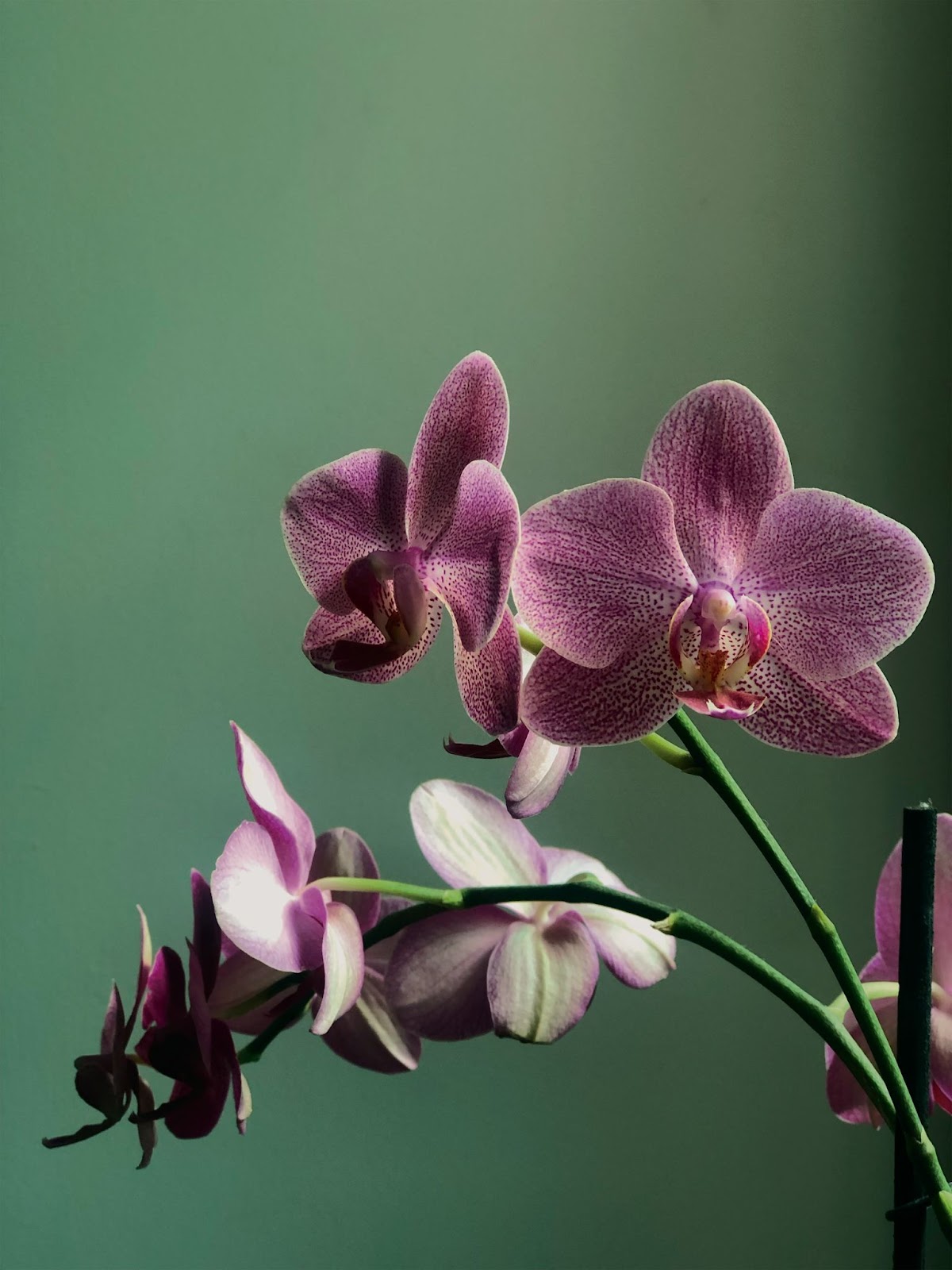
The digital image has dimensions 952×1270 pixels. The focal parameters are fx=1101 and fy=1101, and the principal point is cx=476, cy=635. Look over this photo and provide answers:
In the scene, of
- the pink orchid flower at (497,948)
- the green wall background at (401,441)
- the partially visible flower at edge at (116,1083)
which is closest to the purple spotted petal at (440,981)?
the pink orchid flower at (497,948)

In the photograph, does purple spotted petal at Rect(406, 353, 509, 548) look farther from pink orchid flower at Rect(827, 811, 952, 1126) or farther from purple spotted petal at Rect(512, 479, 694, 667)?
pink orchid flower at Rect(827, 811, 952, 1126)

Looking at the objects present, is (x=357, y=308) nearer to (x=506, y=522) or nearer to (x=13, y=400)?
(x=13, y=400)

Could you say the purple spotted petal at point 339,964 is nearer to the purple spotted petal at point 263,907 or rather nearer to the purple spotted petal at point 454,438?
the purple spotted petal at point 263,907

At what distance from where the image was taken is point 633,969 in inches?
20.9

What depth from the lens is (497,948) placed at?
1.60 ft

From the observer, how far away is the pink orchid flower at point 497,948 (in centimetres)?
48

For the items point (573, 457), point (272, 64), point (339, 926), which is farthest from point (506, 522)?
point (272, 64)

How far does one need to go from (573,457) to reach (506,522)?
0.58m

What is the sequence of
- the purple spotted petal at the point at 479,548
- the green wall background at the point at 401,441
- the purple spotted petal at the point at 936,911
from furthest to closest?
the green wall background at the point at 401,441 → the purple spotted petal at the point at 936,911 → the purple spotted petal at the point at 479,548

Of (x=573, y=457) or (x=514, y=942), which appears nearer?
(x=514, y=942)

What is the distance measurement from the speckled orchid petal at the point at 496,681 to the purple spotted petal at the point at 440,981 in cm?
15

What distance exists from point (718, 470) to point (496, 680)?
0.35ft

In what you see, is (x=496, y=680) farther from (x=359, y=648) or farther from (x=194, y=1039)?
(x=194, y=1039)

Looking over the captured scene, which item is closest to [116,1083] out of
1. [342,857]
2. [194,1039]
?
[194,1039]
